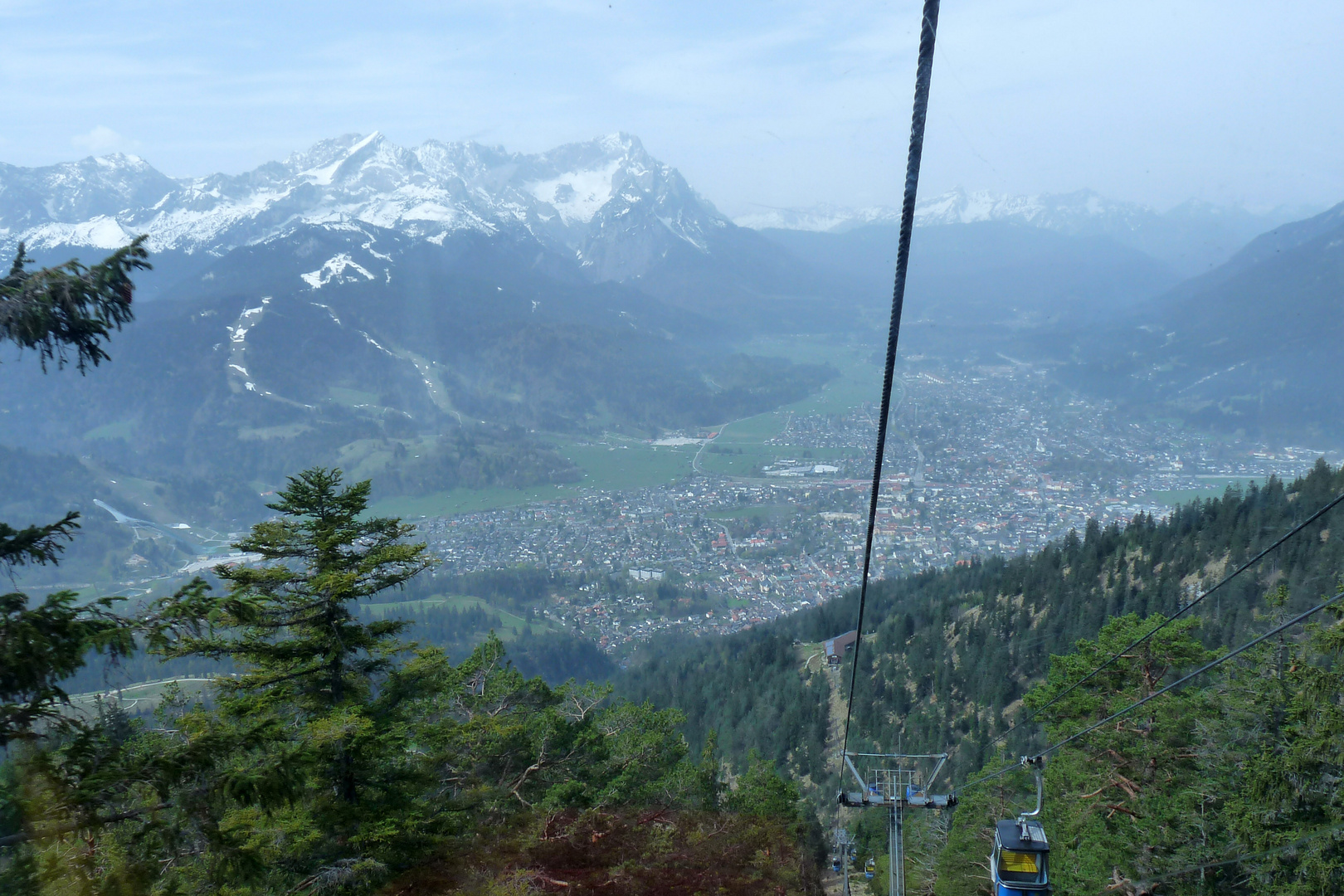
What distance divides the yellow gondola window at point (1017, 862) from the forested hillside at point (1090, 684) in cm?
272

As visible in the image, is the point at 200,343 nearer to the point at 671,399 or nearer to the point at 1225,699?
the point at 671,399

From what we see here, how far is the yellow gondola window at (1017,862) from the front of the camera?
7777mm

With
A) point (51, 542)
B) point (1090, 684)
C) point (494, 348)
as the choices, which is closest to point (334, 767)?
Answer: point (51, 542)

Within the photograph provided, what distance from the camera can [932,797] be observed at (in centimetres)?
937

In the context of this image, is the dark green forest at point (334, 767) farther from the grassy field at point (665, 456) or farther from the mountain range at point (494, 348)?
the mountain range at point (494, 348)

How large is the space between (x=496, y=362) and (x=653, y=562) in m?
94.9

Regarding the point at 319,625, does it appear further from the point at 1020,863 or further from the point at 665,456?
the point at 665,456

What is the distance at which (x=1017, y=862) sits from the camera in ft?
25.6

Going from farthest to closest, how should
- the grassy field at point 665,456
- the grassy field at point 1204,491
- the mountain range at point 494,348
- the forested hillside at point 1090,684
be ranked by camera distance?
Result: the mountain range at point 494,348 < the grassy field at point 665,456 < the grassy field at point 1204,491 < the forested hillside at point 1090,684

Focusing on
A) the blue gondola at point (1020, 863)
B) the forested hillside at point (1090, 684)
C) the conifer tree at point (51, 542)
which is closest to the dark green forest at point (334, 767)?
the conifer tree at point (51, 542)

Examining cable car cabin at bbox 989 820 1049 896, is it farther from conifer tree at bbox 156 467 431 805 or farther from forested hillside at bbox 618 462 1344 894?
conifer tree at bbox 156 467 431 805

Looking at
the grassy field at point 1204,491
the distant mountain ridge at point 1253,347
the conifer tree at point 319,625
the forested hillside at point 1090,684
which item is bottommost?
the forested hillside at point 1090,684

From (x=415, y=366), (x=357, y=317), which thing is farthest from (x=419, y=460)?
(x=357, y=317)

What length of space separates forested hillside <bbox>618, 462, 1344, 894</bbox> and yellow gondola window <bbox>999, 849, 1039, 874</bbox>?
2.72 m
